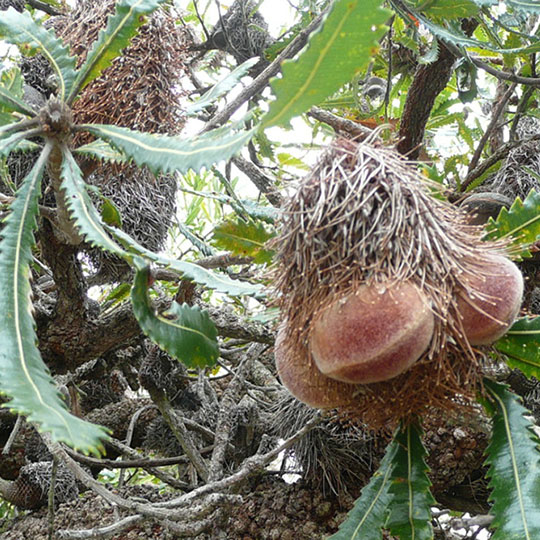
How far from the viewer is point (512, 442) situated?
103 centimetres

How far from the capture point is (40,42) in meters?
1.17

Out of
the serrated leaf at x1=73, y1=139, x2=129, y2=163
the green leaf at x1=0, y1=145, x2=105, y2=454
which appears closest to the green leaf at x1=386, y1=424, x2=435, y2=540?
the green leaf at x1=0, y1=145, x2=105, y2=454

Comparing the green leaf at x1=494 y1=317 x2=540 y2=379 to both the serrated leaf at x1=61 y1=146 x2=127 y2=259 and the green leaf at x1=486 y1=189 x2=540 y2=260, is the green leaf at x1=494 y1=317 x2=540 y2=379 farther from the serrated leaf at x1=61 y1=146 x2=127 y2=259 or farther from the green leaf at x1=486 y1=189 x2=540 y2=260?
the serrated leaf at x1=61 y1=146 x2=127 y2=259

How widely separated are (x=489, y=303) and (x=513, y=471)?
0.31 meters

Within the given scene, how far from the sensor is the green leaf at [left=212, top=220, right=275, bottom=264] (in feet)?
3.84

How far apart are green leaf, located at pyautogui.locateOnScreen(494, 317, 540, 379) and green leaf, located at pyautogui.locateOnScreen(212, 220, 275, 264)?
18.6 inches

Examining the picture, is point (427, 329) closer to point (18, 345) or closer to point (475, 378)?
point (475, 378)

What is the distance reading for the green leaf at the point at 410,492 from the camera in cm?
101

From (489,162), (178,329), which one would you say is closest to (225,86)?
(178,329)

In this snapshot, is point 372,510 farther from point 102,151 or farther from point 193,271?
point 102,151

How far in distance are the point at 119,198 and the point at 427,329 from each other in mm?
1172

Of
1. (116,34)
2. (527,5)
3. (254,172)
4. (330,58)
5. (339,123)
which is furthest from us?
(254,172)

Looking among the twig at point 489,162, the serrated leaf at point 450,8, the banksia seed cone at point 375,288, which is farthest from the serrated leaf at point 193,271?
the twig at point 489,162

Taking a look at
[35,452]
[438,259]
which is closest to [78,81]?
[438,259]
